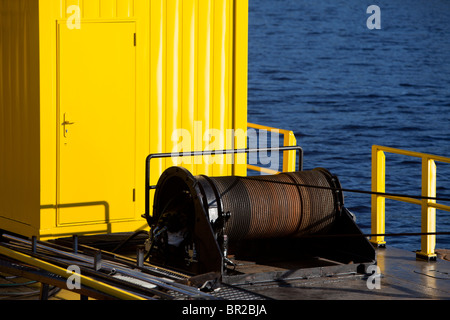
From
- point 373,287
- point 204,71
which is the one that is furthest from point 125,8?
point 373,287

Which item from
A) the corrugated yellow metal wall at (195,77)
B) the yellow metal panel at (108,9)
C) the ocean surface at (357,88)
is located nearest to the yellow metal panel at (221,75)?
the corrugated yellow metal wall at (195,77)

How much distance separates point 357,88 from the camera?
165 feet

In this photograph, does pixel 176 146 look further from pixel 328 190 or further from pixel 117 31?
pixel 328 190

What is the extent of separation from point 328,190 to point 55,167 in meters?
3.08

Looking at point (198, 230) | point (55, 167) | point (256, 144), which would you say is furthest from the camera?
point (256, 144)

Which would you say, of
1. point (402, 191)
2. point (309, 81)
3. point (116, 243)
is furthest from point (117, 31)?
point (309, 81)

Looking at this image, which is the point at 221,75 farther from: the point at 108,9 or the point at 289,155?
the point at 108,9

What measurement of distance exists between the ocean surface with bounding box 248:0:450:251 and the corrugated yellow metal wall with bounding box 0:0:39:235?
478 inches

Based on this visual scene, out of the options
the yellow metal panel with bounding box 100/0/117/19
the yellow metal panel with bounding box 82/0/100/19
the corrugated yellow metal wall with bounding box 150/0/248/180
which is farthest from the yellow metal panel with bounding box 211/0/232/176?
the yellow metal panel with bounding box 82/0/100/19

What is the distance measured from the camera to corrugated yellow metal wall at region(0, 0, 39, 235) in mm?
11297

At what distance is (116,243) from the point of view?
1146 centimetres

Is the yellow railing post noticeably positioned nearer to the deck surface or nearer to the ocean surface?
the deck surface

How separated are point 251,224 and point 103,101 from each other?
263 centimetres

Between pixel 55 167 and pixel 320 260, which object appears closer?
pixel 320 260
